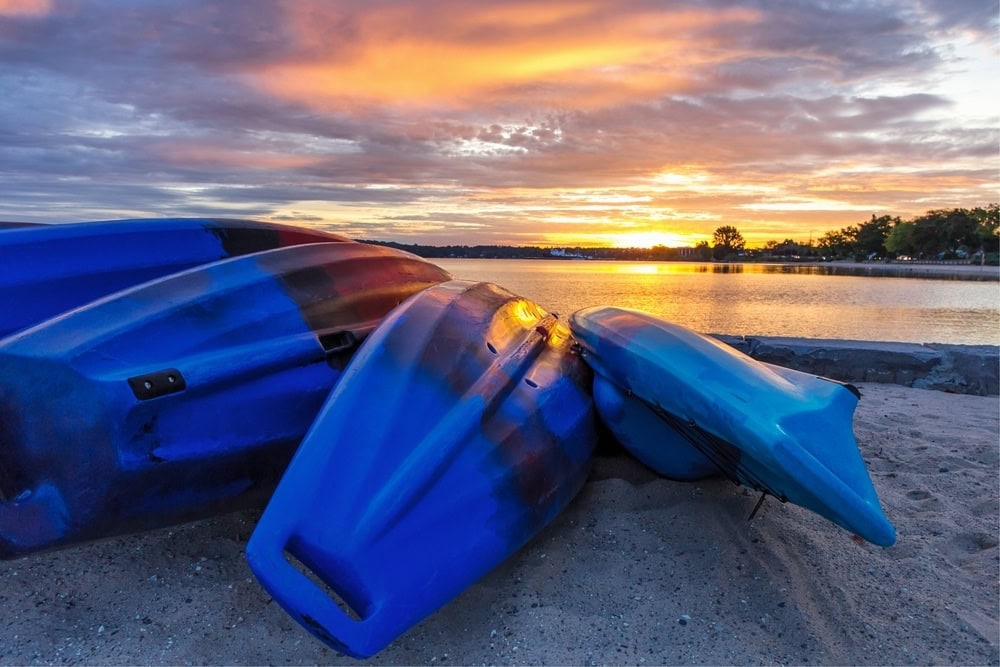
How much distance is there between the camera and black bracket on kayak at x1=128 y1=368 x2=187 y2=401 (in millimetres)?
2098

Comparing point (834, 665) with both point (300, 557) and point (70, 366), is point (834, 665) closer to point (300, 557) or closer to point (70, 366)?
point (300, 557)

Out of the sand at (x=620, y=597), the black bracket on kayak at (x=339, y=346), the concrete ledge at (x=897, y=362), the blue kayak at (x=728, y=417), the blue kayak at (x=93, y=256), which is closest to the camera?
the sand at (x=620, y=597)

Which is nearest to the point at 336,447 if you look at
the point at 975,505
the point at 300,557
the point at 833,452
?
the point at 300,557

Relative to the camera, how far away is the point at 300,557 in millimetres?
1715

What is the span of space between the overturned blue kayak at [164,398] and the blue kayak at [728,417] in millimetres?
1185

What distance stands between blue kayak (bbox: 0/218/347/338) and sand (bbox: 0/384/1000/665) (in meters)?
1.13

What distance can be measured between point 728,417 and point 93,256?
2985 millimetres

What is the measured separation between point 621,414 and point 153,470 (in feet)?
6.14

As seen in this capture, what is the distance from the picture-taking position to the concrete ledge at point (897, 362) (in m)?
5.76

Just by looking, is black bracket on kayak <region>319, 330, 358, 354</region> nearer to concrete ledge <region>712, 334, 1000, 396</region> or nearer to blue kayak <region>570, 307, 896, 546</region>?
blue kayak <region>570, 307, 896, 546</region>

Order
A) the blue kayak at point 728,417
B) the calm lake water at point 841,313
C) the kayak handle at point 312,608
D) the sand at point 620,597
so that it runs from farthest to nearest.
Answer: the calm lake water at point 841,313 → the blue kayak at point 728,417 → the sand at point 620,597 → the kayak handle at point 312,608

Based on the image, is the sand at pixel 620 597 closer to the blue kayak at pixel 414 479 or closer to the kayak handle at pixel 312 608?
the blue kayak at pixel 414 479

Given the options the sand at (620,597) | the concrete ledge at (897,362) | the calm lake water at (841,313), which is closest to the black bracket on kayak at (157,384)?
the sand at (620,597)

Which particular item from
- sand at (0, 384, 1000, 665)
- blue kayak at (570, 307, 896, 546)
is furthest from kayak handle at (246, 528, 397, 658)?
blue kayak at (570, 307, 896, 546)
